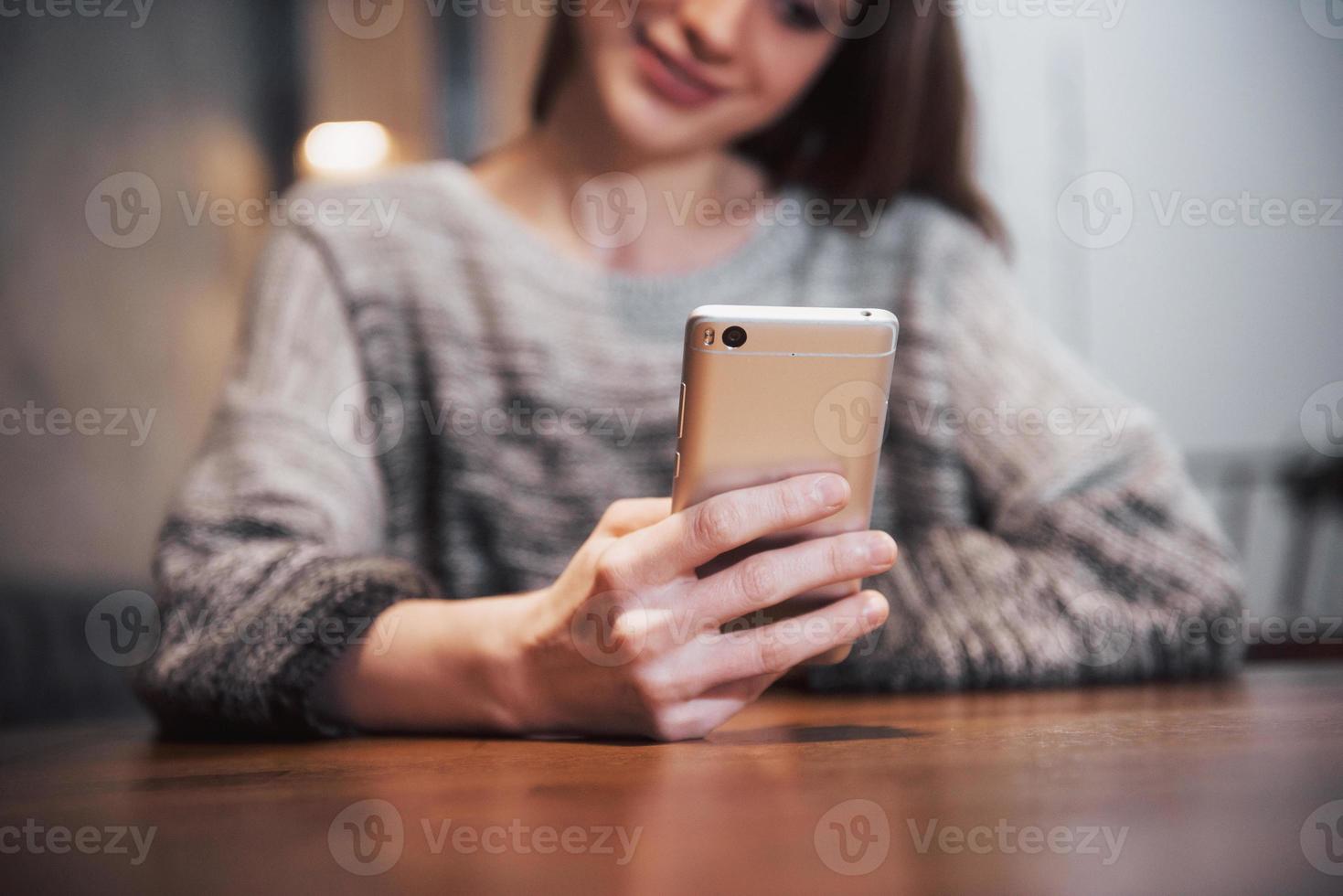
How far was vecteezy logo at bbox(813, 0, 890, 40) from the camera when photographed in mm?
1045

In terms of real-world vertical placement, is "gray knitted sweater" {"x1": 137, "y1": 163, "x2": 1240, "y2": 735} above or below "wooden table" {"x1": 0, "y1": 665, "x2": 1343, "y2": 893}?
above

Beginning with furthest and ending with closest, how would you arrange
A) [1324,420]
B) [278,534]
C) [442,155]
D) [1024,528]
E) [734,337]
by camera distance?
[1324,420], [442,155], [1024,528], [278,534], [734,337]

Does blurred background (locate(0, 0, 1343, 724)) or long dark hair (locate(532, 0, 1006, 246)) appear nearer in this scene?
long dark hair (locate(532, 0, 1006, 246))

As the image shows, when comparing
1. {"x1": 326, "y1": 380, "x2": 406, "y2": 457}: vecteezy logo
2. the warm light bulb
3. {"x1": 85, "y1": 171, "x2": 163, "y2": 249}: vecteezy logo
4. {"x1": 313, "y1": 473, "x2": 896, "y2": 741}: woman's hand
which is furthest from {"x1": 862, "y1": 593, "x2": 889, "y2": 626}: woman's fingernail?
the warm light bulb

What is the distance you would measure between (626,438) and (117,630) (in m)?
0.78

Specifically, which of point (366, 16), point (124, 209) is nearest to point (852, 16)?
point (124, 209)

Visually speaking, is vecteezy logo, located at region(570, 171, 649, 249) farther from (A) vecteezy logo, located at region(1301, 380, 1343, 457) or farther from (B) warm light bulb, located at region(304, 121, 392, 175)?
(A) vecteezy logo, located at region(1301, 380, 1343, 457)

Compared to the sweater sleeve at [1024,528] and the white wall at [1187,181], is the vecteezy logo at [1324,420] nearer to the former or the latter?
the white wall at [1187,181]

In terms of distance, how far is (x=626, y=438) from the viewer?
1.01 meters

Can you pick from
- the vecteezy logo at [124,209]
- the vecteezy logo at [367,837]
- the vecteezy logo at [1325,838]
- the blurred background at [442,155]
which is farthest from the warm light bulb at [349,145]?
the vecteezy logo at [1325,838]

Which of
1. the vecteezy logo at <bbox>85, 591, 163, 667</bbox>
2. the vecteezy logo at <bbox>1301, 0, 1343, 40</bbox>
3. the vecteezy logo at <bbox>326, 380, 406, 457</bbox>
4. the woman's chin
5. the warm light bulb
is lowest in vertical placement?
the vecteezy logo at <bbox>85, 591, 163, 667</bbox>

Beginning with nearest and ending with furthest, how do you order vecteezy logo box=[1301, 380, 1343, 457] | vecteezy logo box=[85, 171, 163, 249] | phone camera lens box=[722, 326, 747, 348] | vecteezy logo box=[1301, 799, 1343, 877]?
vecteezy logo box=[1301, 799, 1343, 877] < phone camera lens box=[722, 326, 747, 348] < vecteezy logo box=[85, 171, 163, 249] < vecteezy logo box=[1301, 380, 1343, 457]

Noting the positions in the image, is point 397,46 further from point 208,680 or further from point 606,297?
point 208,680

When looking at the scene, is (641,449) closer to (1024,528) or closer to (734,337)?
(1024,528)
